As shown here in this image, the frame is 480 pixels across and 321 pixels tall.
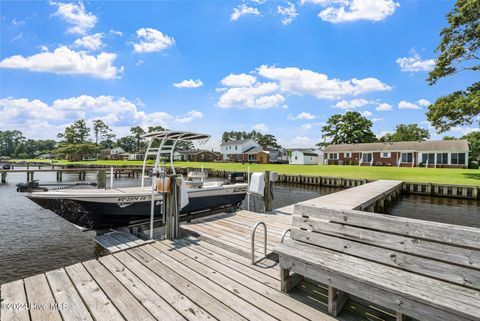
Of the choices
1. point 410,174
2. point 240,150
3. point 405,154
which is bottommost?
point 410,174

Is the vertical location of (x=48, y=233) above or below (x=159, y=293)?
below

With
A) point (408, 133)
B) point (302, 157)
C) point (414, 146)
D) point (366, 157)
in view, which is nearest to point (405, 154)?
point (414, 146)

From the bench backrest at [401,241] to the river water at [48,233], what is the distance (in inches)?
268

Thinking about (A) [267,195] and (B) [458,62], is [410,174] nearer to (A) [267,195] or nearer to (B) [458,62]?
(B) [458,62]

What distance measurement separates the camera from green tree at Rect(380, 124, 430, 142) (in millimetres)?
67125

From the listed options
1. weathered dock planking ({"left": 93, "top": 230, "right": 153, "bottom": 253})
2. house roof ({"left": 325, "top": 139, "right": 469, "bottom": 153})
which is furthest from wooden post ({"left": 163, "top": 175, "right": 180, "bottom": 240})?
house roof ({"left": 325, "top": 139, "right": 469, "bottom": 153})

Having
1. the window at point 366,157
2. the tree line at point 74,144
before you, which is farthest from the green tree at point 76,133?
the window at point 366,157

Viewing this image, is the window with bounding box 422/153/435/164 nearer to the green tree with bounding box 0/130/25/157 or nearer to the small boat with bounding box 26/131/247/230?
the small boat with bounding box 26/131/247/230

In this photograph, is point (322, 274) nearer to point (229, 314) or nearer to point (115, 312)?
point (229, 314)

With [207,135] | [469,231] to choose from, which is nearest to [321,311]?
[469,231]

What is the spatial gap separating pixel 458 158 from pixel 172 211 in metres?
43.3

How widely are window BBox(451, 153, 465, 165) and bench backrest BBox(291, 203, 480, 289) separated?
141 feet

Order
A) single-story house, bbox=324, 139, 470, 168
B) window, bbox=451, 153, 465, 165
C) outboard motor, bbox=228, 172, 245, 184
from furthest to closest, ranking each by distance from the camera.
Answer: single-story house, bbox=324, 139, 470, 168 → window, bbox=451, 153, 465, 165 → outboard motor, bbox=228, 172, 245, 184

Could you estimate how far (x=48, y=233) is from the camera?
367 inches
